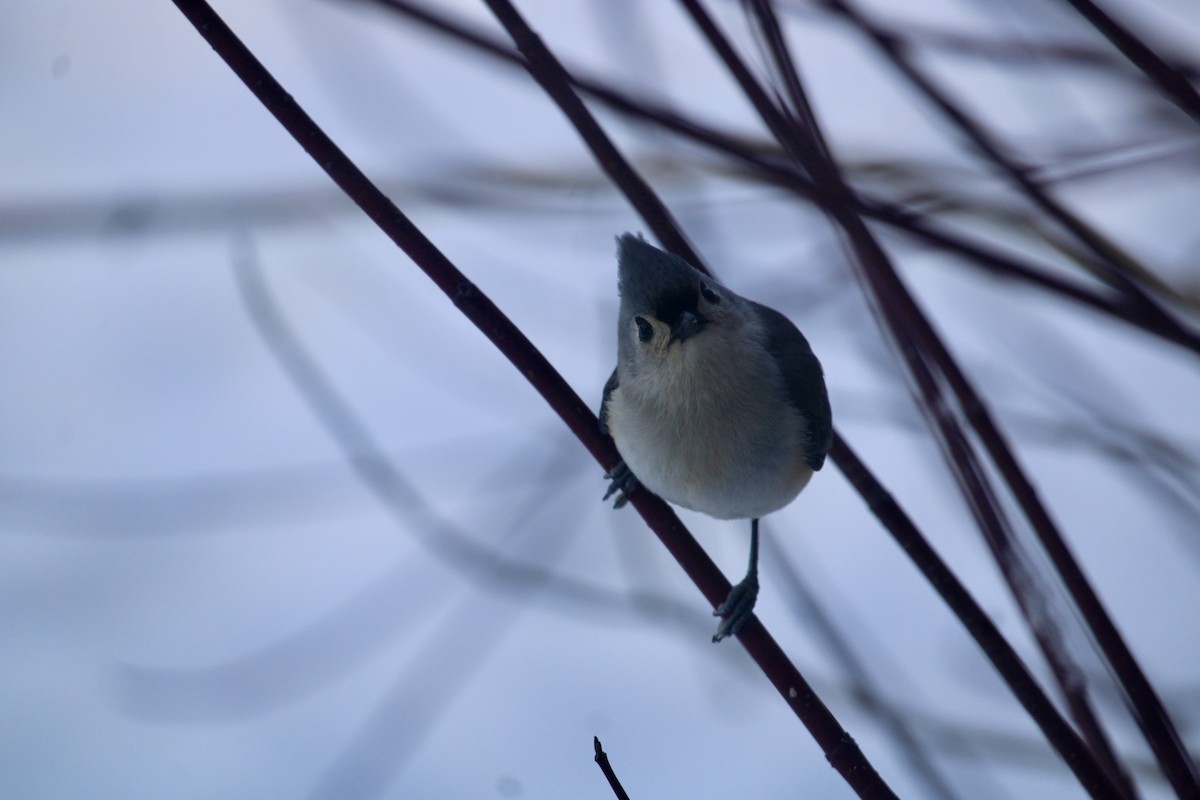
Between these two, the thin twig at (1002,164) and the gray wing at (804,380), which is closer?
the thin twig at (1002,164)

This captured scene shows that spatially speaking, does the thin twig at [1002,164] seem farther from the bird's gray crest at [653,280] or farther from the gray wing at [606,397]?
the gray wing at [606,397]

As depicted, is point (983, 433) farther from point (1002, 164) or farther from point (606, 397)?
point (606, 397)

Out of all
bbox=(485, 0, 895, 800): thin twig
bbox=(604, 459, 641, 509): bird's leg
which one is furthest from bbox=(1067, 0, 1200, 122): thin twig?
bbox=(604, 459, 641, 509): bird's leg

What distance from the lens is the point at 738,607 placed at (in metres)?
1.00

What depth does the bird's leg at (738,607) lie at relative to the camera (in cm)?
87

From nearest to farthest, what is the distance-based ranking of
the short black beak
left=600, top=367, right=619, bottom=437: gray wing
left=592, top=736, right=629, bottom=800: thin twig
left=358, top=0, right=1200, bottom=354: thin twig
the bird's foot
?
left=358, top=0, right=1200, bottom=354: thin twig
left=592, top=736, right=629, bottom=800: thin twig
the bird's foot
the short black beak
left=600, top=367, right=619, bottom=437: gray wing

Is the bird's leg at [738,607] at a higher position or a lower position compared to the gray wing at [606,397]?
lower

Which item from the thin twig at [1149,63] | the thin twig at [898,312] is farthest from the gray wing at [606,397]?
the thin twig at [1149,63]

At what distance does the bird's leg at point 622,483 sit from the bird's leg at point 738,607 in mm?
154

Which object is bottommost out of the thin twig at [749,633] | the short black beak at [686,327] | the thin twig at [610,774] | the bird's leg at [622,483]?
the thin twig at [610,774]

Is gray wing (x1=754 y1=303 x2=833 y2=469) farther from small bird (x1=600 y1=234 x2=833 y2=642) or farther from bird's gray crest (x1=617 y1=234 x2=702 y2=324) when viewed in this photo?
bird's gray crest (x1=617 y1=234 x2=702 y2=324)

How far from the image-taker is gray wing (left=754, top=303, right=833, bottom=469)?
1.09 m

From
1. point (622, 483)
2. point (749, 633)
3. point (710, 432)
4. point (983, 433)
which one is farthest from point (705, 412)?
point (983, 433)

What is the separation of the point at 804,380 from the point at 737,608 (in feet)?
0.93
